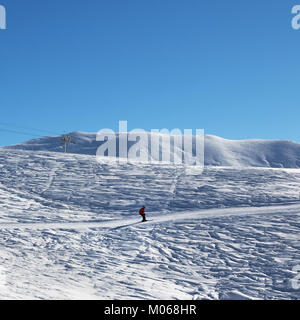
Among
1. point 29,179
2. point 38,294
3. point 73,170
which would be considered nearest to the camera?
point 38,294

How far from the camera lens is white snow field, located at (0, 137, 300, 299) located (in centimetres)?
1224

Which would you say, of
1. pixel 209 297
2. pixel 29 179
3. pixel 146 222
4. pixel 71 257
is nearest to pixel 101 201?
pixel 146 222

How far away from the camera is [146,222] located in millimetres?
→ 19969

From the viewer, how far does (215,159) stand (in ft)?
610

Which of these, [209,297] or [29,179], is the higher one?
[29,179]

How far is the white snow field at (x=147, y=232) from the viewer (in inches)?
482

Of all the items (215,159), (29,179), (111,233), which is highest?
(215,159)

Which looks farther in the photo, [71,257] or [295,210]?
[295,210]

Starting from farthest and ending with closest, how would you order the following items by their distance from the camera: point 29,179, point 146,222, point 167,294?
1. point 29,179
2. point 146,222
3. point 167,294

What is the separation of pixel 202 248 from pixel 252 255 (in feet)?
7.23

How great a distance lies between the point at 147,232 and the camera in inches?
713

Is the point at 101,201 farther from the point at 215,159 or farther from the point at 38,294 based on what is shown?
the point at 215,159
